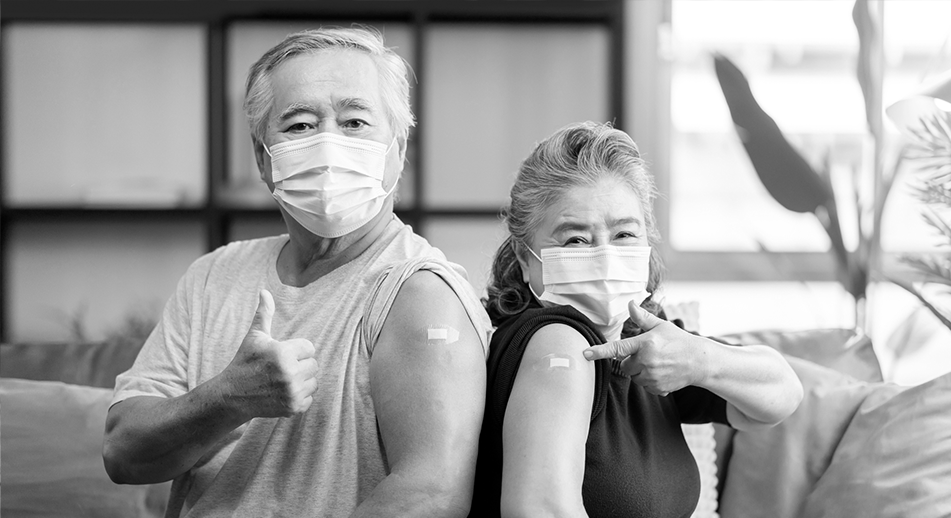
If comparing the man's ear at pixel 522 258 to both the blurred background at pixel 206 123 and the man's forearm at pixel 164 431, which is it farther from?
the blurred background at pixel 206 123

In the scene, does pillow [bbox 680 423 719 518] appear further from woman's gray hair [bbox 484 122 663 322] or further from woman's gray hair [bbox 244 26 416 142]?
woman's gray hair [bbox 244 26 416 142]

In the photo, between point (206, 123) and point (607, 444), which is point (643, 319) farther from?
point (206, 123)

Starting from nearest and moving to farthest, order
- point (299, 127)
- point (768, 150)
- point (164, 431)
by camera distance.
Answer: point (164, 431), point (299, 127), point (768, 150)

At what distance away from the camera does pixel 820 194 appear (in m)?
2.71

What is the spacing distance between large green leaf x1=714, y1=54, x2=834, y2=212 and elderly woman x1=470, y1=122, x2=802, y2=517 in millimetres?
1397

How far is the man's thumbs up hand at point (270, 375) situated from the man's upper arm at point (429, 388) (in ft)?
0.34

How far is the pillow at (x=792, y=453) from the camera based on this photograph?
170 centimetres

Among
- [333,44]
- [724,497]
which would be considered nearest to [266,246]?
[333,44]

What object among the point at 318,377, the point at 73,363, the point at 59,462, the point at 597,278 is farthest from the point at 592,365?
the point at 73,363

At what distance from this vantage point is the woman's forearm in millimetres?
1268

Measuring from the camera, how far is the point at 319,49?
1.36 metres

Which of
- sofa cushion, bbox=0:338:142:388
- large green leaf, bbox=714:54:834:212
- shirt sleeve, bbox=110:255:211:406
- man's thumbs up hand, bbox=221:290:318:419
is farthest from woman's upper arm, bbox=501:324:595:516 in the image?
large green leaf, bbox=714:54:834:212

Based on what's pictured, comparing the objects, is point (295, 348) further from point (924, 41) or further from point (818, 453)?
point (924, 41)

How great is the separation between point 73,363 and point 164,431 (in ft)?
2.93
